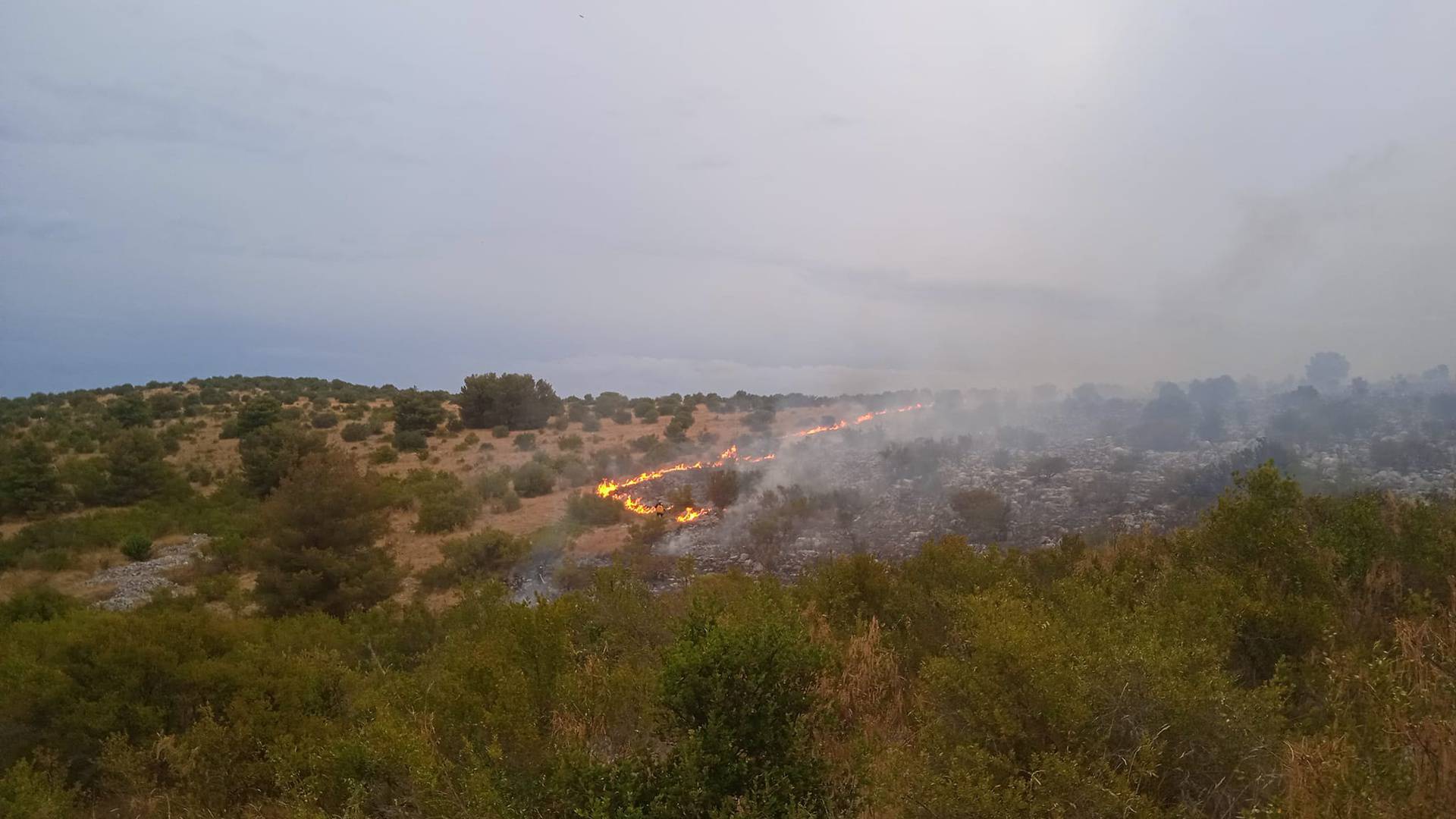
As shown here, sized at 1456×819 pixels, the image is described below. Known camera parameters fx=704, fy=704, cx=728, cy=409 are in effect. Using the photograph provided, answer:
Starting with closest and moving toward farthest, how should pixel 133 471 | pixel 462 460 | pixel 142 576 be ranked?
pixel 142 576
pixel 133 471
pixel 462 460

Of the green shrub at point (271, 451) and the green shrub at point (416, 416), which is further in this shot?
the green shrub at point (416, 416)

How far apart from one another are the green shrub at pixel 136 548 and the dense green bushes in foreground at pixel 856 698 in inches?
488

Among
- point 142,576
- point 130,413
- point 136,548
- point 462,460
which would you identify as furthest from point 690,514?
point 130,413

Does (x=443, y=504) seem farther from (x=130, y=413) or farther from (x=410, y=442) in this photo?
(x=130, y=413)

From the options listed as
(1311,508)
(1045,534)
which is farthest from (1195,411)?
(1311,508)

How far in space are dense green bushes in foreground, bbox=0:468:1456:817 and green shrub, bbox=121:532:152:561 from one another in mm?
12393

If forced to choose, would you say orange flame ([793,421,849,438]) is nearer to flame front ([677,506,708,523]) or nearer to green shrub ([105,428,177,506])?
flame front ([677,506,708,523])

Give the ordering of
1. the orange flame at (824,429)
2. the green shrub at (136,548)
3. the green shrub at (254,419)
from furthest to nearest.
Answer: the green shrub at (254,419) → the orange flame at (824,429) → the green shrub at (136,548)

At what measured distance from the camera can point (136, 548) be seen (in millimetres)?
19031

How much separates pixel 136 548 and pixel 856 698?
70.7ft

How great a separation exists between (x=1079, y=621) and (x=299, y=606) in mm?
13656

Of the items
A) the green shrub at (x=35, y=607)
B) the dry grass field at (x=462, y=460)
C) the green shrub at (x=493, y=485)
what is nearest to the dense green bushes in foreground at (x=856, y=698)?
the green shrub at (x=35, y=607)

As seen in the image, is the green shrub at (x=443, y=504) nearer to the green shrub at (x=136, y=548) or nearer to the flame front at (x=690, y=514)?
the green shrub at (x=136, y=548)

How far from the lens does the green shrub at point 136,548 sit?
19016 millimetres
